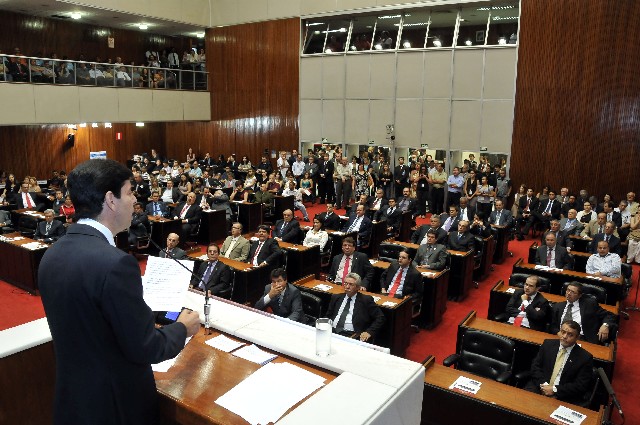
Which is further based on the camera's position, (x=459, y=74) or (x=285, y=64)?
(x=285, y=64)

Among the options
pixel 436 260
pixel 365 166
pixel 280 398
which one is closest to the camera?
pixel 280 398

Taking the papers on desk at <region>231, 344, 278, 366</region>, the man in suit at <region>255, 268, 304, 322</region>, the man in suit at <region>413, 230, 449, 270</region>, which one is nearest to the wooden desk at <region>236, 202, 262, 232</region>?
the man in suit at <region>413, 230, 449, 270</region>

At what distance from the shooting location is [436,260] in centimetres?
771

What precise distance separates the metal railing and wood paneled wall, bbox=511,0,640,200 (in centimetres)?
1181

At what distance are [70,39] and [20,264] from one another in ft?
42.9

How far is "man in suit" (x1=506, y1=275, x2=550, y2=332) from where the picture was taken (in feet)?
19.2

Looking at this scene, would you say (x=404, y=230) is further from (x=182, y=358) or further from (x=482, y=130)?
(x=182, y=358)

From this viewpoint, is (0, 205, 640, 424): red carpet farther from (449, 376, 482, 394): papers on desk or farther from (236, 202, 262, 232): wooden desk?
(236, 202, 262, 232): wooden desk

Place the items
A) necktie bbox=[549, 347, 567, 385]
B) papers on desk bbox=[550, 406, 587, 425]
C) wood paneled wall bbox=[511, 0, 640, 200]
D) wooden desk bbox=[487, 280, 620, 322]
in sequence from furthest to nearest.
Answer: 1. wood paneled wall bbox=[511, 0, 640, 200]
2. wooden desk bbox=[487, 280, 620, 322]
3. necktie bbox=[549, 347, 567, 385]
4. papers on desk bbox=[550, 406, 587, 425]

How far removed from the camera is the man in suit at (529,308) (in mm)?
5852

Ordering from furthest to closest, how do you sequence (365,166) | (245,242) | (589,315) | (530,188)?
1. (365,166)
2. (530,188)
3. (245,242)
4. (589,315)

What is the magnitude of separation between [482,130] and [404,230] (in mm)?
5122

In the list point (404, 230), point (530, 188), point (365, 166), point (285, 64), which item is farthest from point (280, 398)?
point (285, 64)

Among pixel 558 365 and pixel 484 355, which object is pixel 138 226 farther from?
pixel 558 365
